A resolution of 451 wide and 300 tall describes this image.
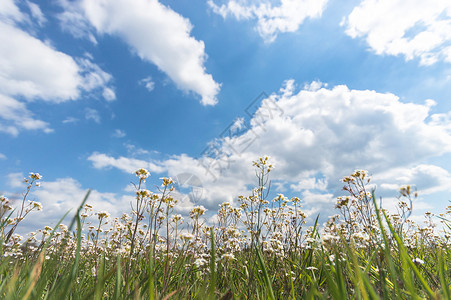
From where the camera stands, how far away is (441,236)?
6.39 m

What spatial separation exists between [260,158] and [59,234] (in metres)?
5.64

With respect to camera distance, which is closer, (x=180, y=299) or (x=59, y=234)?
(x=180, y=299)

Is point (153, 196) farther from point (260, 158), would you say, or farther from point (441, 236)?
point (441, 236)

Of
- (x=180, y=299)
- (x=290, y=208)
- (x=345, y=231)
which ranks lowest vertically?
(x=180, y=299)

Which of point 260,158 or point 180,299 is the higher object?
point 260,158

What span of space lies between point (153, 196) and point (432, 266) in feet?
16.1

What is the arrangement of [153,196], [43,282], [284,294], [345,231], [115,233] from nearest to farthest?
[43,282]
[284,294]
[153,196]
[345,231]
[115,233]

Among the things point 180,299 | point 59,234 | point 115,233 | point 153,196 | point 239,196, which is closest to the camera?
point 180,299

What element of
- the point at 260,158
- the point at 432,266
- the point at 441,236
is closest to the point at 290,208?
the point at 260,158

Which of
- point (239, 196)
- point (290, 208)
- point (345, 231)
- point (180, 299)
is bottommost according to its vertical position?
point (180, 299)

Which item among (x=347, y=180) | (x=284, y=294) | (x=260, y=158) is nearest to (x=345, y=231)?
(x=347, y=180)

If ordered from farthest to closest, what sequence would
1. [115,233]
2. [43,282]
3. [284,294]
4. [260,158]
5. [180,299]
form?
[115,233] → [260,158] → [284,294] → [180,299] → [43,282]

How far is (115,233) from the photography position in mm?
6742

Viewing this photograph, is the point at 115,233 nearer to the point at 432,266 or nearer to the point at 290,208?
the point at 290,208
